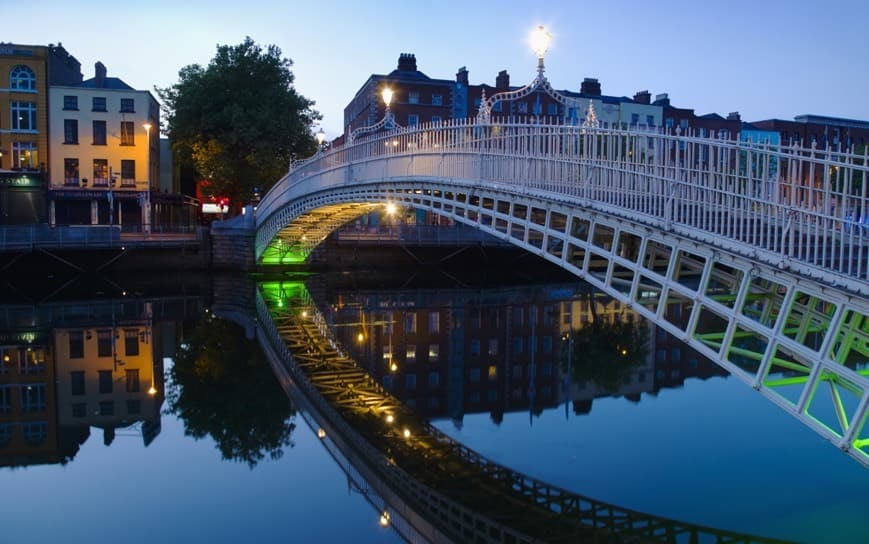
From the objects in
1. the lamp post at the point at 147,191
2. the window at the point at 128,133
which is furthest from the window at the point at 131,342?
the window at the point at 128,133

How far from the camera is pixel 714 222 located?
9.23 m

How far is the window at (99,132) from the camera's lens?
39.4 metres

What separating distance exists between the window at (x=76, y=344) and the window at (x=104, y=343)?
15.3 inches

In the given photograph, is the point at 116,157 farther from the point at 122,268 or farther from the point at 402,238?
the point at 402,238

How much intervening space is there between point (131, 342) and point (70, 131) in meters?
23.7

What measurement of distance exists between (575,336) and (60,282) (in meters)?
21.1

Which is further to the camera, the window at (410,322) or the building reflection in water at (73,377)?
the window at (410,322)

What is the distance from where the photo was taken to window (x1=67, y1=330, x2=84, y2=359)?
715 inches

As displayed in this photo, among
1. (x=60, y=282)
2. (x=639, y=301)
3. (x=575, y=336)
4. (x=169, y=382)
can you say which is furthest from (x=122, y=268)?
(x=639, y=301)

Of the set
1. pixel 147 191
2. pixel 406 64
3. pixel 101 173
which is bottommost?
pixel 147 191

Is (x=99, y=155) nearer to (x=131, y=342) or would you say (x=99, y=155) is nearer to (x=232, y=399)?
(x=131, y=342)

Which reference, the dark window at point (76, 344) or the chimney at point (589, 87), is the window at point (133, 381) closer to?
the dark window at point (76, 344)

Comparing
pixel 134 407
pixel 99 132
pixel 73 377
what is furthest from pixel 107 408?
pixel 99 132

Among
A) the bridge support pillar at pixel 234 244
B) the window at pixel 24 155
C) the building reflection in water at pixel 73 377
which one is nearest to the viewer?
the building reflection in water at pixel 73 377
